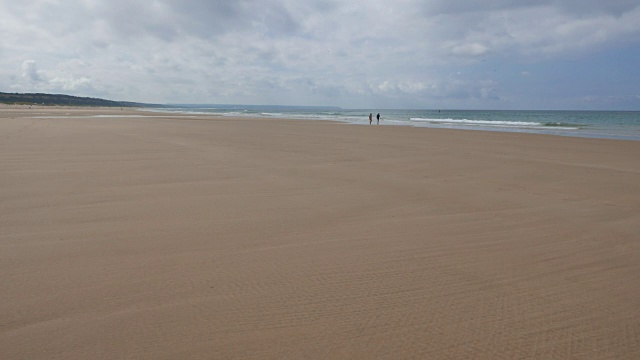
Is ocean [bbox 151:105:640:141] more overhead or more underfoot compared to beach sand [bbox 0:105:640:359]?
more overhead

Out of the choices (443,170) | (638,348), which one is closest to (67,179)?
(443,170)

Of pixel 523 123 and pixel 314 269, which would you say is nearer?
pixel 314 269

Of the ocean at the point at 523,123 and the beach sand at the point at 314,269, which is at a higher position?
the ocean at the point at 523,123

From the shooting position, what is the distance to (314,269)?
400cm

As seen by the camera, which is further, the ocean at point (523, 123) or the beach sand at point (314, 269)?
the ocean at point (523, 123)

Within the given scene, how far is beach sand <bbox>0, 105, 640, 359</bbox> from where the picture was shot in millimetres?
2812

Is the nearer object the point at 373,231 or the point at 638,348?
the point at 638,348

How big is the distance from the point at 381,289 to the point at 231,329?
1324mm

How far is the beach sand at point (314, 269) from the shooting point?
111 inches

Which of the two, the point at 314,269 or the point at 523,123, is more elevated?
the point at 523,123

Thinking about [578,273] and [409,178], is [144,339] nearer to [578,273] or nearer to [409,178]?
[578,273]

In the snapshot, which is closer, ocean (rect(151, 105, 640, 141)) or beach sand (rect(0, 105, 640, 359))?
beach sand (rect(0, 105, 640, 359))

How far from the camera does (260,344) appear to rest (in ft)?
9.07

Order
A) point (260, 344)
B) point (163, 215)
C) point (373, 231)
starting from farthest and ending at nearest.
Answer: point (163, 215) < point (373, 231) < point (260, 344)
